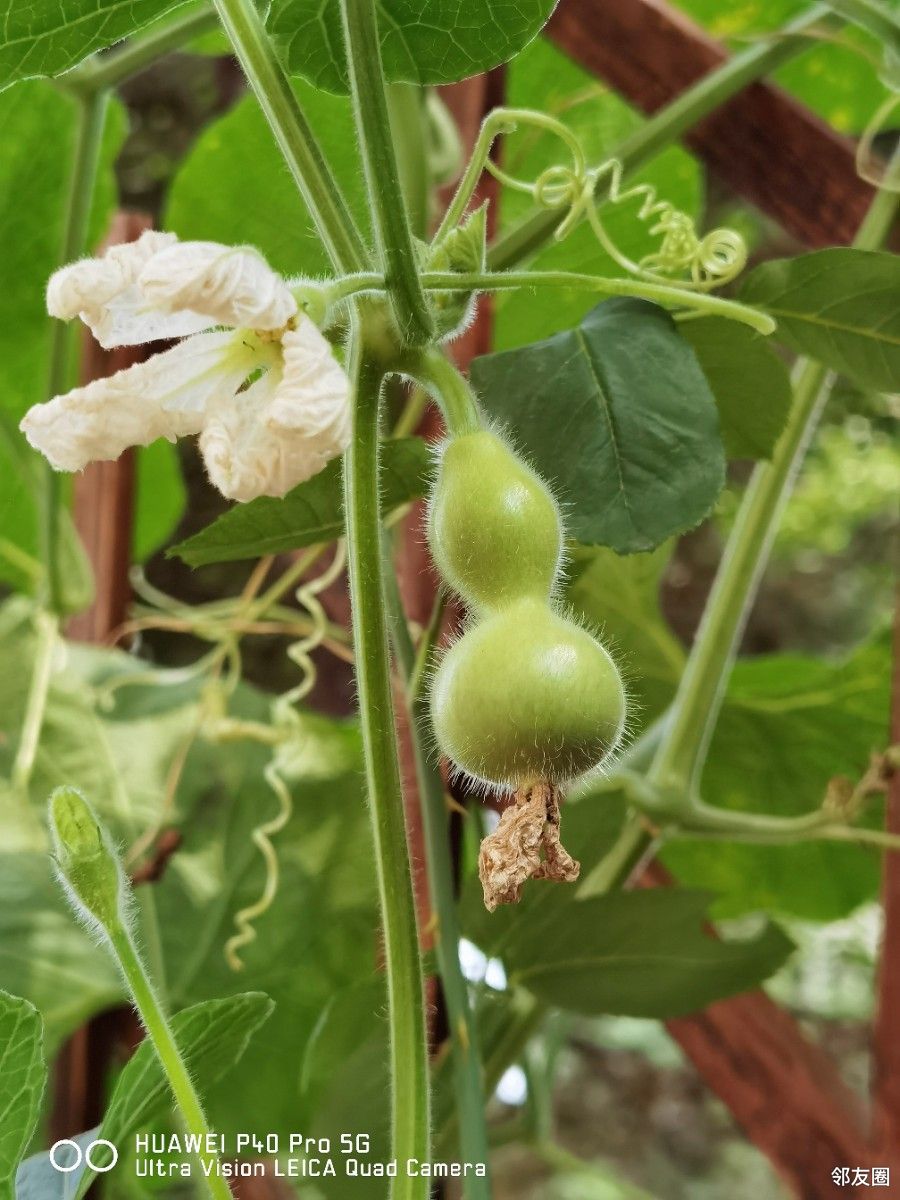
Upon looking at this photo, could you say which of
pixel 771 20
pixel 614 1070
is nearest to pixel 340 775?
pixel 771 20

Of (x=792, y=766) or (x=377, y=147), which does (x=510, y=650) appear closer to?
(x=377, y=147)

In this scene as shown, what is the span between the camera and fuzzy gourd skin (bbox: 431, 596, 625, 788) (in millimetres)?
318

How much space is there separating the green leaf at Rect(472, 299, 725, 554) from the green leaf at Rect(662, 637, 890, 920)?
40 cm

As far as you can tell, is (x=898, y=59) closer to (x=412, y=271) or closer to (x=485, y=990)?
(x=412, y=271)

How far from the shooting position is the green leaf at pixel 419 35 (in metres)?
0.41

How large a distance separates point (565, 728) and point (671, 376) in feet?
0.59

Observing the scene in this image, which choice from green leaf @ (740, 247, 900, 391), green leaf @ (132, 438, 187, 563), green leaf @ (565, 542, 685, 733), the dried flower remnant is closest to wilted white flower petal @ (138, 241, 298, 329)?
the dried flower remnant

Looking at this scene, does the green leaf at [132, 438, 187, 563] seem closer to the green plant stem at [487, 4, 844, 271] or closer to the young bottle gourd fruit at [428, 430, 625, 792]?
the green plant stem at [487, 4, 844, 271]

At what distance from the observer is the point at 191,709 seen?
879 mm

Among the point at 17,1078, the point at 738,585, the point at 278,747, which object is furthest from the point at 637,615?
the point at 17,1078

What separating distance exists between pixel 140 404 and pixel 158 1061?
0.70 feet

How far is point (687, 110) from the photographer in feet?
2.05

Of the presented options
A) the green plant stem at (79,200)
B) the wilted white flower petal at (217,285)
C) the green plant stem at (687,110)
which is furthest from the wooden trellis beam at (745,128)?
the wilted white flower petal at (217,285)

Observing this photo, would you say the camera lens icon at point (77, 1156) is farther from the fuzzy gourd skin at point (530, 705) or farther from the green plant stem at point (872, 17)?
the green plant stem at point (872, 17)
